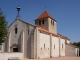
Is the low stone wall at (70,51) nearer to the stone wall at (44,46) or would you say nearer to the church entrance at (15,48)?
the stone wall at (44,46)

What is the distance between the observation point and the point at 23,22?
1180 inches

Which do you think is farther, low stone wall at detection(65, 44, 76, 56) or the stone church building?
low stone wall at detection(65, 44, 76, 56)

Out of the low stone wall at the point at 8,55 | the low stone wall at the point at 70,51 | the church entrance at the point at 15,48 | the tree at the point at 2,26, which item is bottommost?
the low stone wall at the point at 70,51

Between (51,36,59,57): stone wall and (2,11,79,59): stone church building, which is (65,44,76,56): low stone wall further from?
(2,11,79,59): stone church building

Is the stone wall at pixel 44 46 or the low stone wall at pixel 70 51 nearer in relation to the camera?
the stone wall at pixel 44 46

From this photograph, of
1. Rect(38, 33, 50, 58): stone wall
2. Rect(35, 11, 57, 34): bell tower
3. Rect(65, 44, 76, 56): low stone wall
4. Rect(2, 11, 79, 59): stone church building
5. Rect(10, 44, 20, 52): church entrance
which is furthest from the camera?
Rect(65, 44, 76, 56): low stone wall

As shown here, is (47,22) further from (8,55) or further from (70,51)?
(8,55)

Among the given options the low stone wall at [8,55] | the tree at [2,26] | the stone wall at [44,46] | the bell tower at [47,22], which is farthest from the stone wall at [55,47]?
the tree at [2,26]

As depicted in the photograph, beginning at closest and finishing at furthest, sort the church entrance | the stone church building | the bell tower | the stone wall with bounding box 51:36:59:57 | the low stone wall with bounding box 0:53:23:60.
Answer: the low stone wall with bounding box 0:53:23:60, the stone church building, the church entrance, the stone wall with bounding box 51:36:59:57, the bell tower

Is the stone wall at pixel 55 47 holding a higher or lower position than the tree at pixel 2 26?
lower

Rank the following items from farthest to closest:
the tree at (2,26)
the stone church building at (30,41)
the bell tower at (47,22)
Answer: the bell tower at (47,22) → the stone church building at (30,41) → the tree at (2,26)

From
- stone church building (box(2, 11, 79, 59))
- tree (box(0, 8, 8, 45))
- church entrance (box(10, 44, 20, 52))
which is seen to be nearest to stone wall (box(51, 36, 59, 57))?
stone church building (box(2, 11, 79, 59))

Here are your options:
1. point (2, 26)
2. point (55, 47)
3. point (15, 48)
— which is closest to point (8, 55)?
point (2, 26)

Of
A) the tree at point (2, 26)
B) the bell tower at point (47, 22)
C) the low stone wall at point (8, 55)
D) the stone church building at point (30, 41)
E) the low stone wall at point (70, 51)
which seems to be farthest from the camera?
the low stone wall at point (70, 51)
